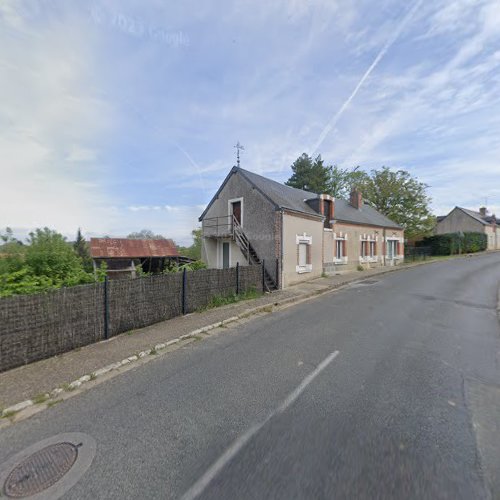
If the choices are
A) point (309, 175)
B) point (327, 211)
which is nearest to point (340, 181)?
point (309, 175)

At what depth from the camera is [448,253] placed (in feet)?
120

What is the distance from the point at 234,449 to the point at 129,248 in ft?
81.1

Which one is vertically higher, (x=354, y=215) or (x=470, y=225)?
(x=470, y=225)

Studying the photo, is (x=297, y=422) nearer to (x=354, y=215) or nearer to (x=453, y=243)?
(x=354, y=215)

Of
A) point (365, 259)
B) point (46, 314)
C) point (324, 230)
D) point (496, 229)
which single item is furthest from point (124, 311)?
point (496, 229)

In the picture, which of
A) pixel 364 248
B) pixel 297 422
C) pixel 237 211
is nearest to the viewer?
pixel 297 422

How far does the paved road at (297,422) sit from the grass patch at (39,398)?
0.36 m

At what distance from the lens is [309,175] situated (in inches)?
1547

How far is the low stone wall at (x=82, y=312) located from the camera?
183 inches

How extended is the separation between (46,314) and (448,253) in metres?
44.1

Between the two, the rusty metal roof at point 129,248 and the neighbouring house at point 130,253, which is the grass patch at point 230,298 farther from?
the rusty metal roof at point 129,248

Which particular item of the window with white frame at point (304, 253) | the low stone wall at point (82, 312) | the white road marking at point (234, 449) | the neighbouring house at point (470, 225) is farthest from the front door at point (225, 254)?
the neighbouring house at point (470, 225)

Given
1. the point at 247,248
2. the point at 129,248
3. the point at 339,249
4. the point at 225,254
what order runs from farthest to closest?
the point at 129,248 → the point at 339,249 → the point at 225,254 → the point at 247,248

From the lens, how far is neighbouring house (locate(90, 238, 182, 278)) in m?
22.8
